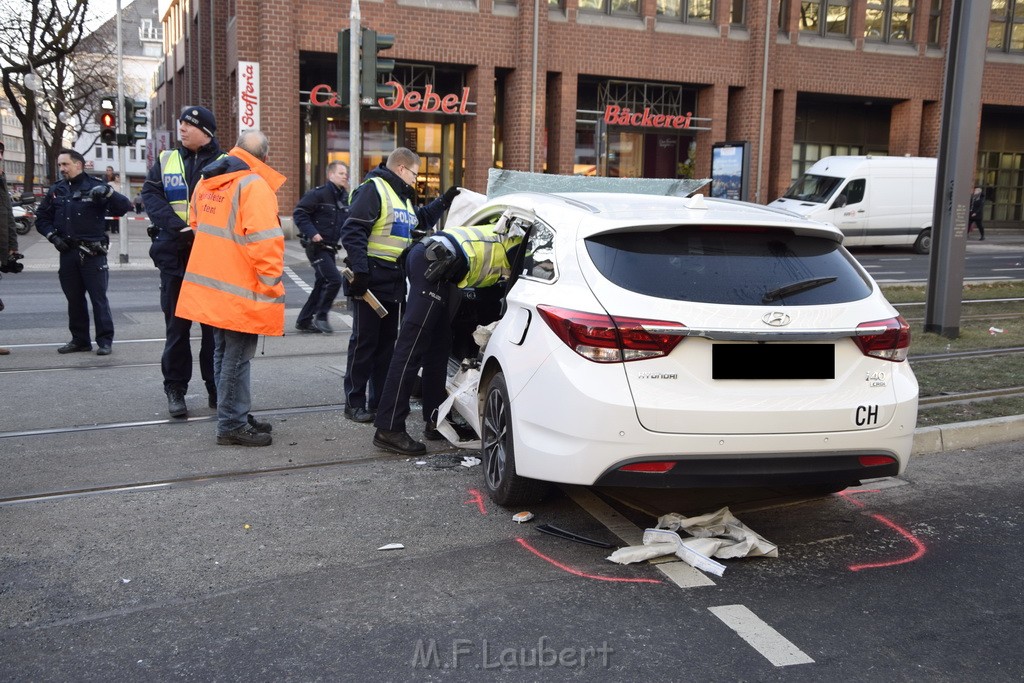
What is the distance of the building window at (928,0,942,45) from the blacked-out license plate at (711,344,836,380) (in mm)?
32244

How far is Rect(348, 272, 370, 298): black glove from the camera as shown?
633 centimetres

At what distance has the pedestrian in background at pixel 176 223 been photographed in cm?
659

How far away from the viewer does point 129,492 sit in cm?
518

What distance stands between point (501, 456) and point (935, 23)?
32.7 metres

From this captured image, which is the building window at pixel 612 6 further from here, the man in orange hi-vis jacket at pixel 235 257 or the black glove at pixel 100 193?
the man in orange hi-vis jacket at pixel 235 257

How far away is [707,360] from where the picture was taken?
4.07 m

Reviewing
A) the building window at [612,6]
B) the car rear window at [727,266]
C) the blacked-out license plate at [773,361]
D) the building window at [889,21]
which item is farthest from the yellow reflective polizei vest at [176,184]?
the building window at [889,21]

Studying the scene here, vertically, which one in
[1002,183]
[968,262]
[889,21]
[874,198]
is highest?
[889,21]

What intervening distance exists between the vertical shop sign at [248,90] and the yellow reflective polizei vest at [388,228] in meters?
19.1

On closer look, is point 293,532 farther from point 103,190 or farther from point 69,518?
point 103,190

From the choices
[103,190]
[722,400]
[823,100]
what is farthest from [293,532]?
[823,100]

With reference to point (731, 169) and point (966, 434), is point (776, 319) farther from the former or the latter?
point (731, 169)

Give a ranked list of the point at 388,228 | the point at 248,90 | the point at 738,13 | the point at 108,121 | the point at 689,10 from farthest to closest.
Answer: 1. the point at 738,13
2. the point at 689,10
3. the point at 248,90
4. the point at 108,121
5. the point at 388,228

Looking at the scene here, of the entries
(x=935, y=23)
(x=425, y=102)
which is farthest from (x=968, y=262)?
(x=425, y=102)
